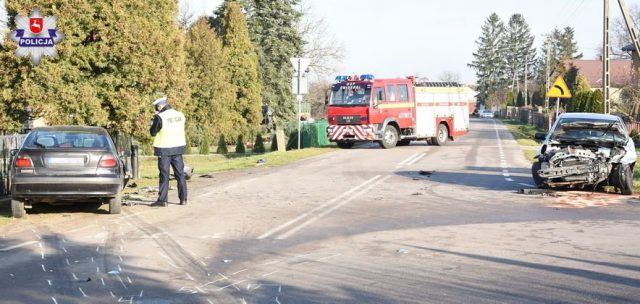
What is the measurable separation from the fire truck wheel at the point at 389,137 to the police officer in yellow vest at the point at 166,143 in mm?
18172

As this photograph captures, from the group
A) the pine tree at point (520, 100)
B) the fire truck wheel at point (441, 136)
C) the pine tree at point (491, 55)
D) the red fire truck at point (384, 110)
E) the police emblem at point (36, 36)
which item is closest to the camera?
the police emblem at point (36, 36)

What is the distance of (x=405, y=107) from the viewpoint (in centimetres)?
3219

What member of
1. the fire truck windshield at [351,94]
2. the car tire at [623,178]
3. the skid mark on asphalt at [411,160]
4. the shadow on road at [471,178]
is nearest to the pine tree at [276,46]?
the fire truck windshield at [351,94]

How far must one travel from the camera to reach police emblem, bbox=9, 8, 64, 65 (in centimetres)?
1680

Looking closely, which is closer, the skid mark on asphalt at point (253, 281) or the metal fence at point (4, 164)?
the skid mark on asphalt at point (253, 281)

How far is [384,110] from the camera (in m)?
31.2

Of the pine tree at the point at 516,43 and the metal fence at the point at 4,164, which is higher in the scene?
the pine tree at the point at 516,43

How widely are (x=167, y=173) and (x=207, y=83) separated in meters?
31.0

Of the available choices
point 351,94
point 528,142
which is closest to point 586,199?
point 351,94

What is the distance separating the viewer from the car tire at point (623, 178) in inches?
585

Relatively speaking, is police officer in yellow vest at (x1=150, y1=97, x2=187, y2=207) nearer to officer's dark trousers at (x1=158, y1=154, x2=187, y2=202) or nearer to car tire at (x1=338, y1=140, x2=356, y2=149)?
officer's dark trousers at (x1=158, y1=154, x2=187, y2=202)

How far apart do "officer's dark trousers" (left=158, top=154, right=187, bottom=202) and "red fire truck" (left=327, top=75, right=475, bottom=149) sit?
58.1ft

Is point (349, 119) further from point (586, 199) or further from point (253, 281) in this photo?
point (253, 281)

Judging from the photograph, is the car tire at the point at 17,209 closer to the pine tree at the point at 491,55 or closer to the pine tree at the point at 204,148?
the pine tree at the point at 204,148
